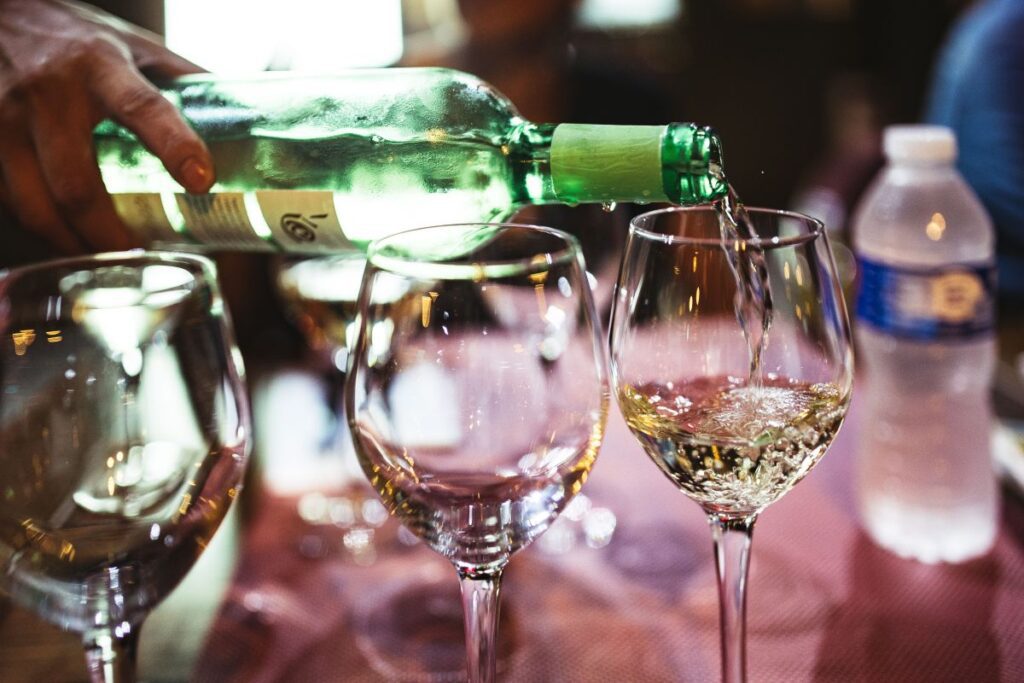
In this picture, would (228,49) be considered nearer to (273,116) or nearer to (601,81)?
(601,81)

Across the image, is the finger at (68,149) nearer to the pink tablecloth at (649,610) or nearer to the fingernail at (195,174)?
the fingernail at (195,174)

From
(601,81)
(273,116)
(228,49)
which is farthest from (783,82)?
(273,116)

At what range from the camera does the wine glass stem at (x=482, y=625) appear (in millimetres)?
511

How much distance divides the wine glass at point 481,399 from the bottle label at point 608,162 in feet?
0.17

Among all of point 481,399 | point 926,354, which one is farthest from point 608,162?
point 926,354

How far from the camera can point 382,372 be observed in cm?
50

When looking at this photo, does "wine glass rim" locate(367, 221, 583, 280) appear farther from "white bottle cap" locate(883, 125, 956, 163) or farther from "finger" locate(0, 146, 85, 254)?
"white bottle cap" locate(883, 125, 956, 163)

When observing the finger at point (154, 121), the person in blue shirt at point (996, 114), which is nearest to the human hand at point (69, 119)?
the finger at point (154, 121)

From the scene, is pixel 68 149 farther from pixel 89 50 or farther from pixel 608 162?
pixel 608 162

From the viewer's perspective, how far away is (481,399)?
0.51 metres

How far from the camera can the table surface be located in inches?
26.6

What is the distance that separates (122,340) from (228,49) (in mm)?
2317

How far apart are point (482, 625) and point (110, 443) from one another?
0.74ft

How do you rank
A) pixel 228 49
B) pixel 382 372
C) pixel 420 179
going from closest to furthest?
pixel 382 372
pixel 420 179
pixel 228 49
